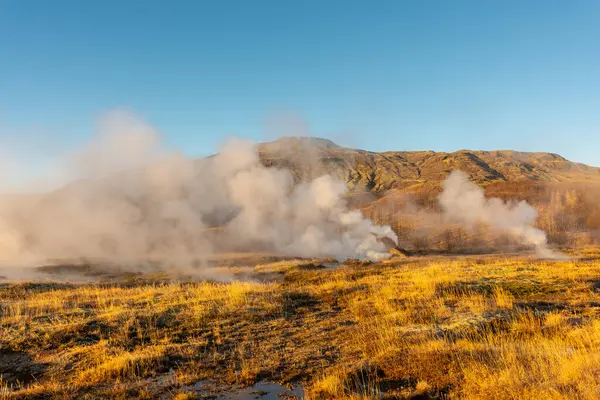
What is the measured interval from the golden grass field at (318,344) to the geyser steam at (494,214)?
92.1 feet

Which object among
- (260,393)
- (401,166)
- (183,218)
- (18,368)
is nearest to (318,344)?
(260,393)

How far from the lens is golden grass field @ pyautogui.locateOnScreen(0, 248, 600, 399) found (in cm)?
687

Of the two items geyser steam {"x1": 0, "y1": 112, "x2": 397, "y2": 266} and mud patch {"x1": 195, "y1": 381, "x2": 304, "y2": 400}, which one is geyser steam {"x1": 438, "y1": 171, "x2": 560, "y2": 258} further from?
mud patch {"x1": 195, "y1": 381, "x2": 304, "y2": 400}

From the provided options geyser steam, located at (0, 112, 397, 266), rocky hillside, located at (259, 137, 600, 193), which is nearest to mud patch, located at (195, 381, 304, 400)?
geyser steam, located at (0, 112, 397, 266)

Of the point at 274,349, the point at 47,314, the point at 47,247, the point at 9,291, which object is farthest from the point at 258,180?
the point at 274,349

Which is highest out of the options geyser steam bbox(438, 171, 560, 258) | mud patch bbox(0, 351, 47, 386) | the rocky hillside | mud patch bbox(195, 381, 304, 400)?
the rocky hillside

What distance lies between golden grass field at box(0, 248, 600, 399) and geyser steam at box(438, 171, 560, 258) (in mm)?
28079

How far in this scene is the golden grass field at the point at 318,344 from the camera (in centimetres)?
687

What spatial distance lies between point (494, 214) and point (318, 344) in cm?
5357

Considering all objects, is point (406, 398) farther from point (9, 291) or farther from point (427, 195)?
point (427, 195)

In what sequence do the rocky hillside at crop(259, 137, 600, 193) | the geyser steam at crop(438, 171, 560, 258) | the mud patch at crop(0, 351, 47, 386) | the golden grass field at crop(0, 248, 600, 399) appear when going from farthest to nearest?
the rocky hillside at crop(259, 137, 600, 193) < the geyser steam at crop(438, 171, 560, 258) < the mud patch at crop(0, 351, 47, 386) < the golden grass field at crop(0, 248, 600, 399)

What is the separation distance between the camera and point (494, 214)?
2173 inches

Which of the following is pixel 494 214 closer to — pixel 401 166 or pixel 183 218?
pixel 183 218

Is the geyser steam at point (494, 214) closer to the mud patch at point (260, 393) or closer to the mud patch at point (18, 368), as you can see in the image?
the mud patch at point (260, 393)
